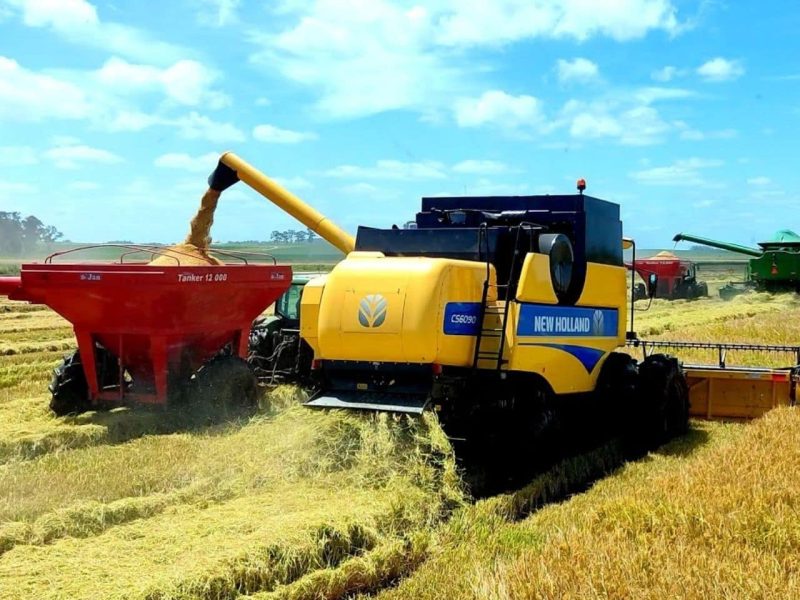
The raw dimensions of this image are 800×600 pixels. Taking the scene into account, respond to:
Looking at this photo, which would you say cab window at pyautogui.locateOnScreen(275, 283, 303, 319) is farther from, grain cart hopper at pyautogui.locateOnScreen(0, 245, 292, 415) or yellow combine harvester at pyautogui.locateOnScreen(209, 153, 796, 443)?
yellow combine harvester at pyautogui.locateOnScreen(209, 153, 796, 443)

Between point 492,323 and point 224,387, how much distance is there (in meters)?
3.76

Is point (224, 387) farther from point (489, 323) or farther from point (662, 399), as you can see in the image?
point (662, 399)

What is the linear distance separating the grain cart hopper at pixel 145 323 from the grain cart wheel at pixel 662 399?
4.18m

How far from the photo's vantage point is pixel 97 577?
4348mm

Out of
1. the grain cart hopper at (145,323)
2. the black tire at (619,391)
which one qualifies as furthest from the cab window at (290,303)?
the black tire at (619,391)

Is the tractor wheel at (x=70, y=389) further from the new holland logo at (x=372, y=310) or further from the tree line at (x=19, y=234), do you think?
the tree line at (x=19, y=234)

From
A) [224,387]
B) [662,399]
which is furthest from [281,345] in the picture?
[662,399]

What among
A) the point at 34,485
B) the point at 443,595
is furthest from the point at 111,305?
the point at 443,595

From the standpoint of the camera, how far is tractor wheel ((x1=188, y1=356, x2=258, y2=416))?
9.27 m

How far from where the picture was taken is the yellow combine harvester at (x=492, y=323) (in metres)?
6.43

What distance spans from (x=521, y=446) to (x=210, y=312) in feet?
13.3

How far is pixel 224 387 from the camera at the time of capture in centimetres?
935

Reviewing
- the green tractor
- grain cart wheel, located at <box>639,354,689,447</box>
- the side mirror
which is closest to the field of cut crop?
grain cart wheel, located at <box>639,354,689,447</box>

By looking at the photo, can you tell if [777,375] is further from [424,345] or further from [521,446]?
[424,345]
